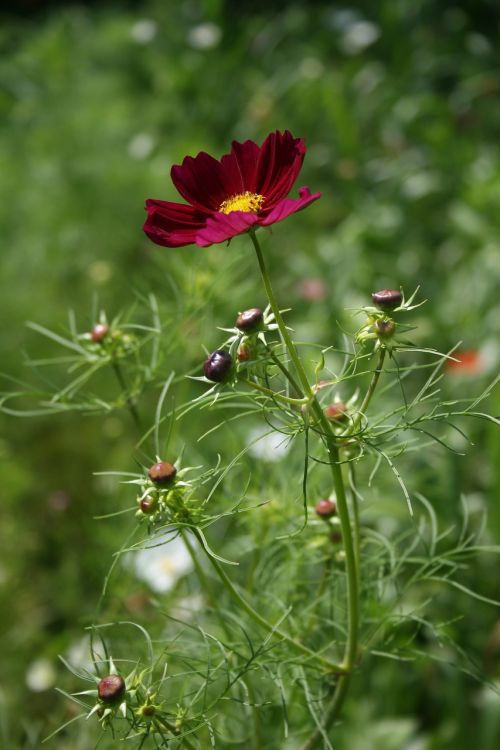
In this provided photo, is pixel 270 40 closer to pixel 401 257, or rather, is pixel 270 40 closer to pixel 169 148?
pixel 169 148

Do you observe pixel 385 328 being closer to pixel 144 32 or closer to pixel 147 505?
pixel 147 505

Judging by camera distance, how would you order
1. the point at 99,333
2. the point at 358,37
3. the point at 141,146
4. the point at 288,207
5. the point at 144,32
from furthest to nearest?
the point at 144,32
the point at 358,37
the point at 141,146
the point at 99,333
the point at 288,207

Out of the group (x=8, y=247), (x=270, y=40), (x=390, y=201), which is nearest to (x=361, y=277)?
(x=390, y=201)

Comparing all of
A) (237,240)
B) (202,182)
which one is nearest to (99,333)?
(202,182)

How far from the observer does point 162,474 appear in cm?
51

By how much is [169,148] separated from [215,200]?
72.5 inches

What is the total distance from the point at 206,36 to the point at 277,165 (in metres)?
2.39

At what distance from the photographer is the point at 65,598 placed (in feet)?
4.33

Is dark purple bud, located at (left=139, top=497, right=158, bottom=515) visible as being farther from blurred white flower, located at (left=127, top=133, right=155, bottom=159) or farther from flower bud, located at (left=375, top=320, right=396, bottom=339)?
blurred white flower, located at (left=127, top=133, right=155, bottom=159)

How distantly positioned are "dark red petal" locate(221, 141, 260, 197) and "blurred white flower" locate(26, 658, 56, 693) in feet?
2.61

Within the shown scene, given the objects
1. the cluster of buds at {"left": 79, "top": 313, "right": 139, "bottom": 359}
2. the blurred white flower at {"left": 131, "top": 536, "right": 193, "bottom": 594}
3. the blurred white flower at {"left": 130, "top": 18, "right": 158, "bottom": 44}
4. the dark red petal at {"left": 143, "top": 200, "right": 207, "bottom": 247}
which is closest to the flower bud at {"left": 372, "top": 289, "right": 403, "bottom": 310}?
the dark red petal at {"left": 143, "top": 200, "right": 207, "bottom": 247}

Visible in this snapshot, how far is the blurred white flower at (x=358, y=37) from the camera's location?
2670 mm

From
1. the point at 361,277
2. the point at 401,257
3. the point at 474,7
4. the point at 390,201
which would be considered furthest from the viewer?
the point at 474,7

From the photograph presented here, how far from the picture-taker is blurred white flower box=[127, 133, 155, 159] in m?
2.28
